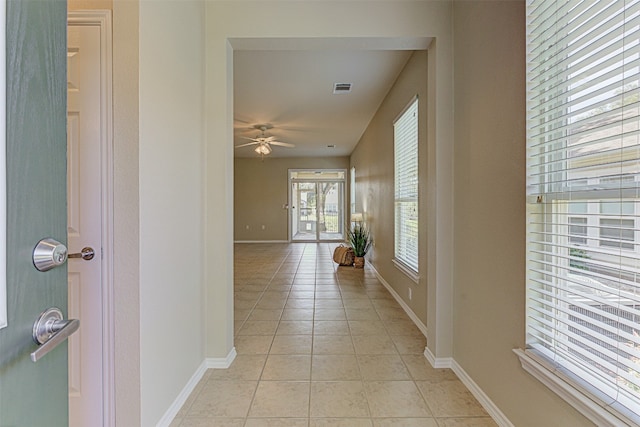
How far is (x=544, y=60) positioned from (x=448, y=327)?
1.68 metres

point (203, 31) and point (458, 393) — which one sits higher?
point (203, 31)

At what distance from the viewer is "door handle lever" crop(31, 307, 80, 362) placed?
0.59m

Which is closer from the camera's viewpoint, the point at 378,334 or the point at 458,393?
the point at 458,393

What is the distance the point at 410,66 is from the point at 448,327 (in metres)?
2.42

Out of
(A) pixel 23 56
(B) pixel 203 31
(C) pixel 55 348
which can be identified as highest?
(B) pixel 203 31

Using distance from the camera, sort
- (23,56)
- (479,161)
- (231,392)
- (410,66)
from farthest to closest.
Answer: (410,66) → (231,392) → (479,161) → (23,56)

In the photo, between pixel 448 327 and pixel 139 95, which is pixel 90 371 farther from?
pixel 448 327

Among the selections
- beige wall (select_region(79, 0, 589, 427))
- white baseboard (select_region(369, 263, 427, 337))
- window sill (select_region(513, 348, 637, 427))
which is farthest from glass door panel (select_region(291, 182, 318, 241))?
window sill (select_region(513, 348, 637, 427))

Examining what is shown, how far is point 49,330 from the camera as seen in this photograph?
→ 2.06 ft

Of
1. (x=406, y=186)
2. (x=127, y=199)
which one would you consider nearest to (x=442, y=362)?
(x=406, y=186)

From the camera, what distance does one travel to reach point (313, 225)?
10375mm

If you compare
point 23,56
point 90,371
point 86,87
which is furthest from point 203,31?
point 90,371

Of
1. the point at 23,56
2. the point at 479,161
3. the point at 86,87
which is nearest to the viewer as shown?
the point at 23,56

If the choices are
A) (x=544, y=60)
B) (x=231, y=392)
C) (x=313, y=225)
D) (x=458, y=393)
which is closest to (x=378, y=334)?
(x=458, y=393)
